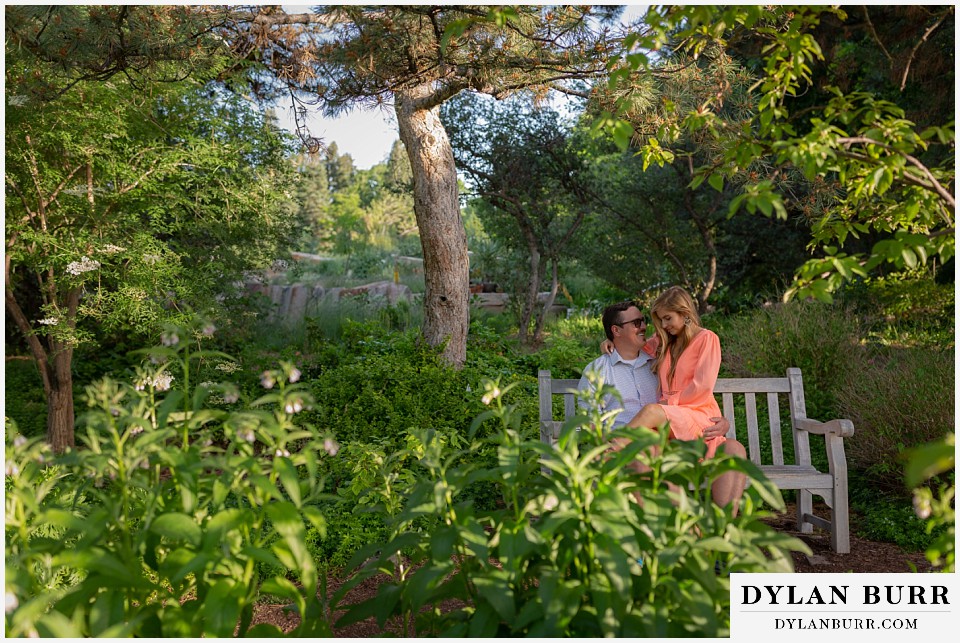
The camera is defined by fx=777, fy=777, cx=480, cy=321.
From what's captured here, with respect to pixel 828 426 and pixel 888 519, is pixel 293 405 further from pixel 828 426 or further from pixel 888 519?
pixel 888 519

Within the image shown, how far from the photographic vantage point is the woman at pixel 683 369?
11.0ft

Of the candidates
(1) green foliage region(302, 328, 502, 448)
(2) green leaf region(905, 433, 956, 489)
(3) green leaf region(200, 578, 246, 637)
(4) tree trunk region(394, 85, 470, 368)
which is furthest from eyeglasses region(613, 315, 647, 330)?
(4) tree trunk region(394, 85, 470, 368)

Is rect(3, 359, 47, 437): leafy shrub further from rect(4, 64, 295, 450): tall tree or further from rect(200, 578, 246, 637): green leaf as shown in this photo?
rect(200, 578, 246, 637): green leaf

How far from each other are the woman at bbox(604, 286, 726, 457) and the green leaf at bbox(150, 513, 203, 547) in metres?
2.03

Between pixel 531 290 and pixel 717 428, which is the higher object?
pixel 531 290

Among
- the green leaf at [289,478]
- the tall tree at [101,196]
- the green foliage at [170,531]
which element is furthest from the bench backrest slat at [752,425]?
the tall tree at [101,196]

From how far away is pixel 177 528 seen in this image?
168 centimetres

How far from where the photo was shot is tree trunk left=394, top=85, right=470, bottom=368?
21.2 feet

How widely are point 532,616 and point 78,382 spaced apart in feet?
25.1

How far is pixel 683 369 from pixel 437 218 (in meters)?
3.45

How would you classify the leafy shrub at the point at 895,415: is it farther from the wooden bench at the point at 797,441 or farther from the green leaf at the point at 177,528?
the green leaf at the point at 177,528

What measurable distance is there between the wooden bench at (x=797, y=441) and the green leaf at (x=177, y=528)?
6.99 ft

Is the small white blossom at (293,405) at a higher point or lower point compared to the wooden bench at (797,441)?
higher

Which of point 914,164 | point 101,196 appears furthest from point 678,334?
point 101,196
